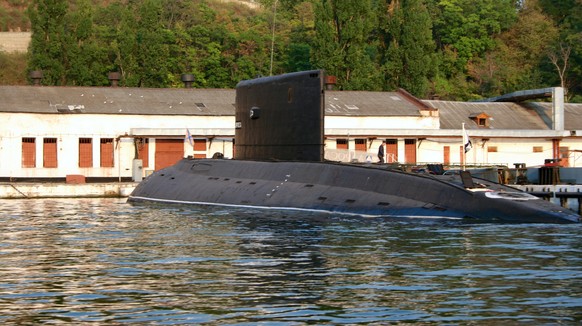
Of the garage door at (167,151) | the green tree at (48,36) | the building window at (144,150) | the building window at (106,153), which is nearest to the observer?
the building window at (144,150)

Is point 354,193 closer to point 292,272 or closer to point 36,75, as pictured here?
point 292,272

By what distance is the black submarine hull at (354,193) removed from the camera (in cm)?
2358

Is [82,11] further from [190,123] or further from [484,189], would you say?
[484,189]

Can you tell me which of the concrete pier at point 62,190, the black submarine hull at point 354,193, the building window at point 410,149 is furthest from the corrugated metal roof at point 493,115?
the black submarine hull at point 354,193

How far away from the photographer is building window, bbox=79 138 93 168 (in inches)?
2013

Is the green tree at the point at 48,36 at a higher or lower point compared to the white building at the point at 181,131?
higher

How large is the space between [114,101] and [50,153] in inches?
196

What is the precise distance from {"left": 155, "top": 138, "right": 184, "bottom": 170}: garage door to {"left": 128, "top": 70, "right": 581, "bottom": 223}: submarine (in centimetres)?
1446

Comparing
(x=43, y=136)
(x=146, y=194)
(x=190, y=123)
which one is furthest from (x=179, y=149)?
(x=146, y=194)

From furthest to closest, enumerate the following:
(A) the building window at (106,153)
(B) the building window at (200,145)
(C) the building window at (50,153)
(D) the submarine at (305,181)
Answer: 1. (B) the building window at (200,145)
2. (A) the building window at (106,153)
3. (C) the building window at (50,153)
4. (D) the submarine at (305,181)

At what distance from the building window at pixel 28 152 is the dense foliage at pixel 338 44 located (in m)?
13.0

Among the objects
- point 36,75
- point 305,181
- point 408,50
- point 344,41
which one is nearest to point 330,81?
point 344,41

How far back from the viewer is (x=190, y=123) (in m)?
53.3

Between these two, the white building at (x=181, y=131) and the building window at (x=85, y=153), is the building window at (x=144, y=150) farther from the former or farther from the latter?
the building window at (x=85, y=153)
